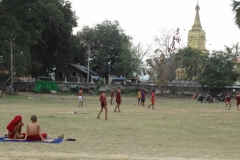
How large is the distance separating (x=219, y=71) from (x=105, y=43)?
3278 centimetres

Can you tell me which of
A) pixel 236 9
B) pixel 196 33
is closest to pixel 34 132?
pixel 236 9

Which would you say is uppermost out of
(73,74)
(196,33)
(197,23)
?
(197,23)

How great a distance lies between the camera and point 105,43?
3164 inches

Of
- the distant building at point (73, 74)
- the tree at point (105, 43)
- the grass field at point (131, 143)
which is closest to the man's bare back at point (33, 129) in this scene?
the grass field at point (131, 143)

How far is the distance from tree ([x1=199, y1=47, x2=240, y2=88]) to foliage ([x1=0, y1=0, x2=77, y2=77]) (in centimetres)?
2268

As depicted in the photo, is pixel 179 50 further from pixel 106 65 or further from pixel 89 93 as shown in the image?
pixel 106 65

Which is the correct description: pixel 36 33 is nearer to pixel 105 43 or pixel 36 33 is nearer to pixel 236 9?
pixel 236 9

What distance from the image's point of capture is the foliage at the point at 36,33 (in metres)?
38.7

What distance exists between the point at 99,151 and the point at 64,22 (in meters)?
53.1

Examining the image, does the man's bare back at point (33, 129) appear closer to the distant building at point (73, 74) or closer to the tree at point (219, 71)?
the tree at point (219, 71)

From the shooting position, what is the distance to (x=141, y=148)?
1173 cm

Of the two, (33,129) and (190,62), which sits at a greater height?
(190,62)

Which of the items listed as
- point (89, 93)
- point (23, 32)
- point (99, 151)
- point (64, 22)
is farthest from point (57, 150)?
point (64, 22)

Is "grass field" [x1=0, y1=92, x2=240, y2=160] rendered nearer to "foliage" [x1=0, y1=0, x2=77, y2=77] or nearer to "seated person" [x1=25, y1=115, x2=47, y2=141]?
"seated person" [x1=25, y1=115, x2=47, y2=141]
